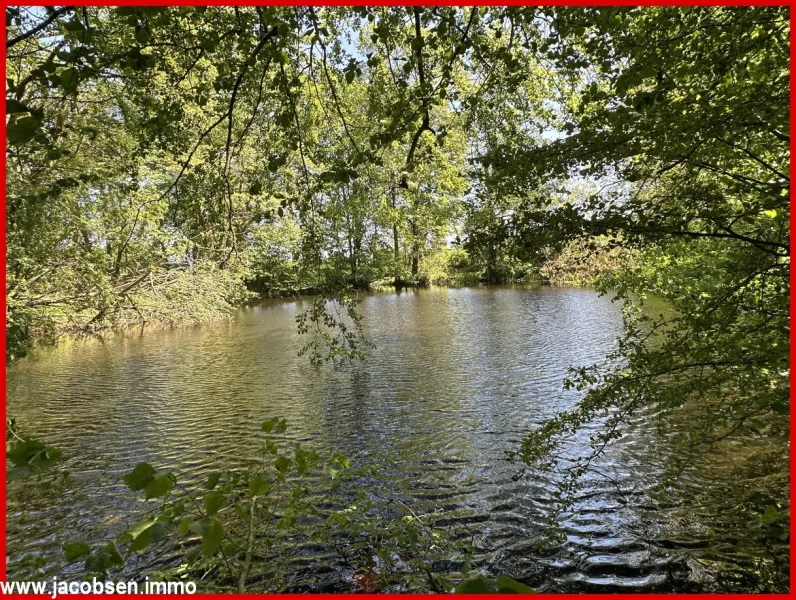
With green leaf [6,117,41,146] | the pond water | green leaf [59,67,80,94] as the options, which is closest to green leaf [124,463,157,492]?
green leaf [6,117,41,146]

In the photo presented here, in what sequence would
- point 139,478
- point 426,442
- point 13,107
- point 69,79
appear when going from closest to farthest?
point 13,107 → point 69,79 → point 139,478 → point 426,442

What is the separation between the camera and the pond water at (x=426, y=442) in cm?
493

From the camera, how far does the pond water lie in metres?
4.93

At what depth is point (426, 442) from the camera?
8.11m

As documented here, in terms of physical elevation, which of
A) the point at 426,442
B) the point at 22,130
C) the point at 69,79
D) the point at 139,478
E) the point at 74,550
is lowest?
the point at 426,442

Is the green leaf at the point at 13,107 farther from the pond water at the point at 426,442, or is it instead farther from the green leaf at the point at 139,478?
the pond water at the point at 426,442

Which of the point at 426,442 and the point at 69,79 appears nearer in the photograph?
the point at 69,79

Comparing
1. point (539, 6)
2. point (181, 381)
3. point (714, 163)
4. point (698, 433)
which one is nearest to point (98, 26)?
point (539, 6)

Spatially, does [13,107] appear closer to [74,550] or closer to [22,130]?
[22,130]

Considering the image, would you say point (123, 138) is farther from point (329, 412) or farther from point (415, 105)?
point (415, 105)

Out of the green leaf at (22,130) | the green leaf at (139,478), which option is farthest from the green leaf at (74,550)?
the green leaf at (22,130)

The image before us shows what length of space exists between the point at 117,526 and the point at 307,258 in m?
4.37

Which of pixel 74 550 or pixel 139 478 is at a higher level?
pixel 139 478

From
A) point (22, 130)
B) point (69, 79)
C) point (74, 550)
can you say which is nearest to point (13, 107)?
point (22, 130)
